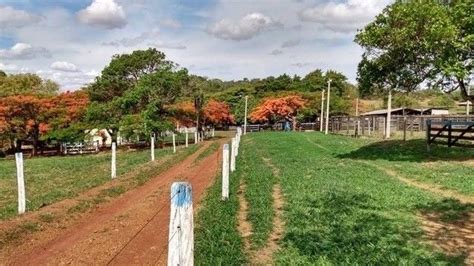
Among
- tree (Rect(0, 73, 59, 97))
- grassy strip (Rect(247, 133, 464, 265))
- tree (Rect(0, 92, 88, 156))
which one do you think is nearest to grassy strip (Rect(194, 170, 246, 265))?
grassy strip (Rect(247, 133, 464, 265))

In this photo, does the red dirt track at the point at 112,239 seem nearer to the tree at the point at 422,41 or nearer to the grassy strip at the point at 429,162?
the grassy strip at the point at 429,162

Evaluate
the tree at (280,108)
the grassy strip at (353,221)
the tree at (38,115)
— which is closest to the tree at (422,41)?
the grassy strip at (353,221)

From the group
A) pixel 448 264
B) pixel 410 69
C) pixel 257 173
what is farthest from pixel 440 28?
pixel 448 264

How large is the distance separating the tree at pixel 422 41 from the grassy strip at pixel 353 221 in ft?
23.1

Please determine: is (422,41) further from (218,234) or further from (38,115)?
(38,115)

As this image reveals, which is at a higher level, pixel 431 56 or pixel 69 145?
pixel 431 56

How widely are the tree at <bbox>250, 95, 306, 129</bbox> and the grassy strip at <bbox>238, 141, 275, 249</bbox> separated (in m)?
71.0

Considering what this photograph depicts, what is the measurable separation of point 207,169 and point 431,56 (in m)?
11.4

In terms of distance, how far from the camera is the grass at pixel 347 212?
7.95 m

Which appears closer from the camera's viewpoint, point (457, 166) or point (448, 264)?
point (448, 264)

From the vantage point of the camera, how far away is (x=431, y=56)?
22219 millimetres

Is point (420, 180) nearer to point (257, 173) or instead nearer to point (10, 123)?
point (257, 173)

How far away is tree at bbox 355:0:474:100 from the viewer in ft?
67.2

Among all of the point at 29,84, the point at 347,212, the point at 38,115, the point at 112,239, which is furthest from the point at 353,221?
the point at 29,84
